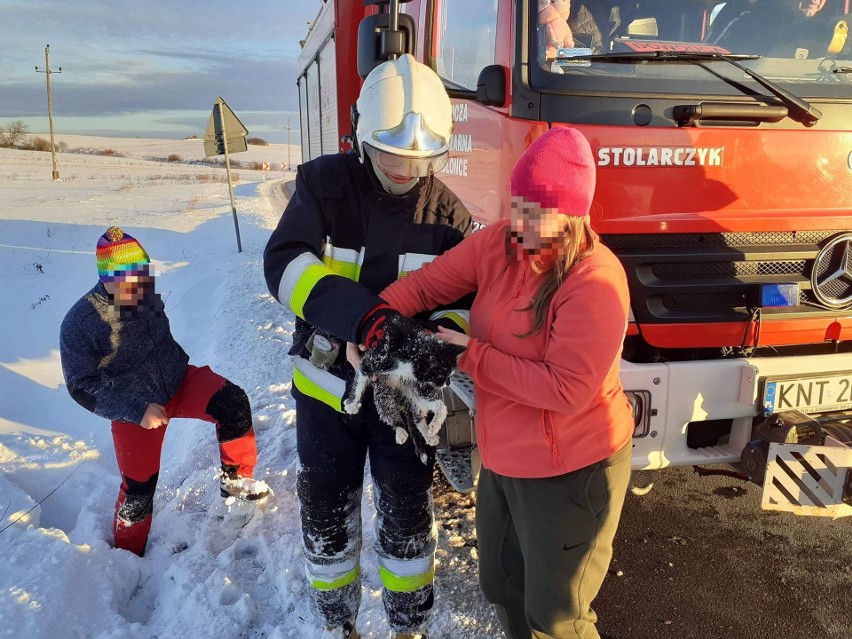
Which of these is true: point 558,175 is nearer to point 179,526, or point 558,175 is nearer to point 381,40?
point 381,40

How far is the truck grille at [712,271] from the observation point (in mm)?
2740

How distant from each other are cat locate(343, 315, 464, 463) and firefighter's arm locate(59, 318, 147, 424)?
1.54 metres

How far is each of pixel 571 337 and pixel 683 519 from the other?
7.79ft

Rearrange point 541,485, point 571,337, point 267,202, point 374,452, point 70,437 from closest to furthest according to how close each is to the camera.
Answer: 1. point 571,337
2. point 541,485
3. point 374,452
4. point 70,437
5. point 267,202

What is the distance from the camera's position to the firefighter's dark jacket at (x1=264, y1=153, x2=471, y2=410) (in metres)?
2.02

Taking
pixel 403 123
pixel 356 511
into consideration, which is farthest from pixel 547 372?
pixel 356 511

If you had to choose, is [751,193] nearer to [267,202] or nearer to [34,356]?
[34,356]

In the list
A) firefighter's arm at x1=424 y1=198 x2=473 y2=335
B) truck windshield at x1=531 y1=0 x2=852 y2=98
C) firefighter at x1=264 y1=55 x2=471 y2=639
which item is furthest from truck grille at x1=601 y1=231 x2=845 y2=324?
firefighter at x1=264 y1=55 x2=471 y2=639

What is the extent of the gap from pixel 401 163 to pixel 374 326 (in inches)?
22.2

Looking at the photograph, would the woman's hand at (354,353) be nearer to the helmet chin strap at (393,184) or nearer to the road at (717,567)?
the helmet chin strap at (393,184)

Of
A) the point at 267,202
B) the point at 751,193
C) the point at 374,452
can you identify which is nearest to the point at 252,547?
the point at 374,452

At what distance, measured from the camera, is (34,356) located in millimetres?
6301

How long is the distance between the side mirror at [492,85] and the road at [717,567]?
2.14 m

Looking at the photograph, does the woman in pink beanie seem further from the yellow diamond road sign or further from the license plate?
the yellow diamond road sign
